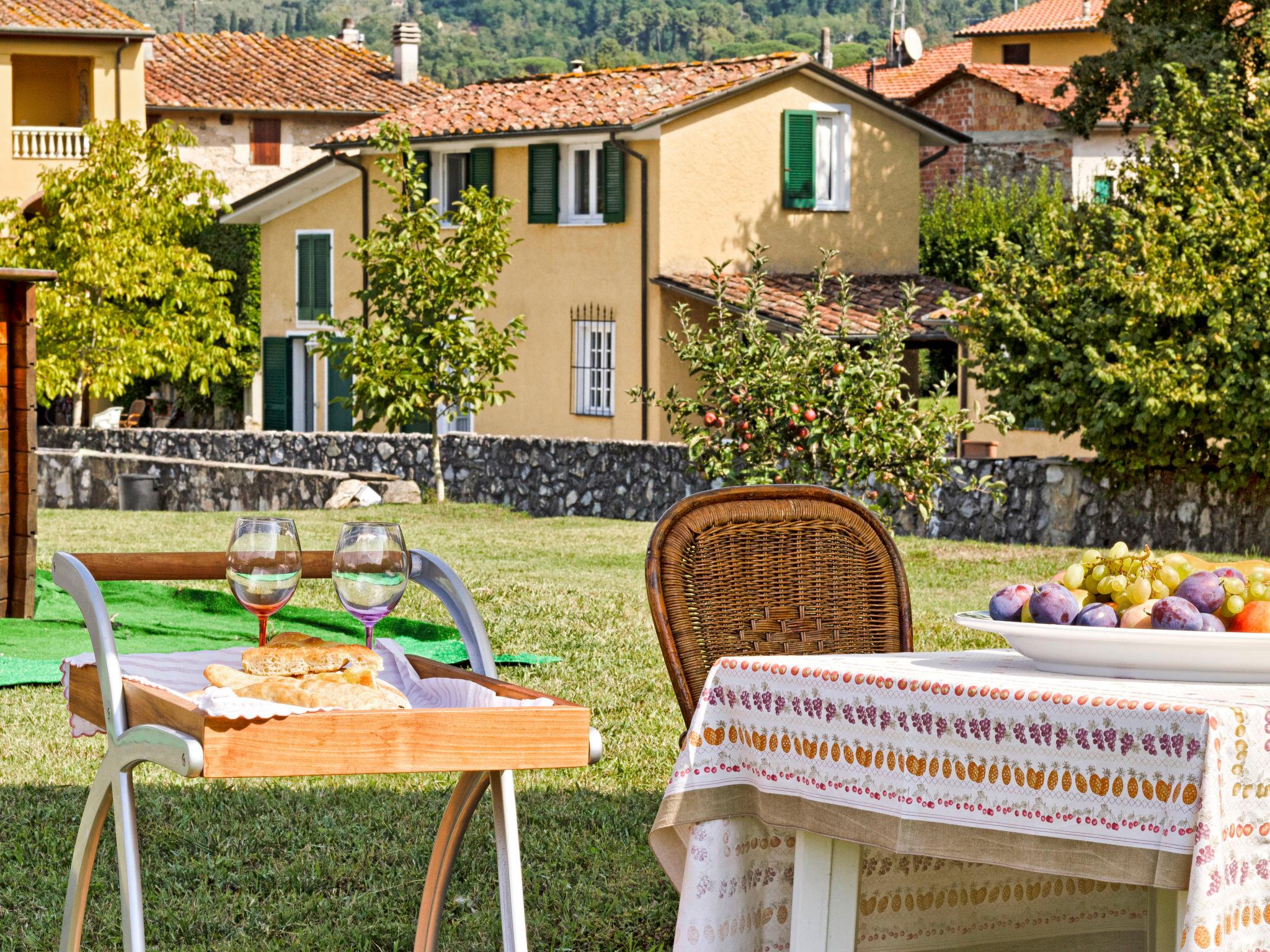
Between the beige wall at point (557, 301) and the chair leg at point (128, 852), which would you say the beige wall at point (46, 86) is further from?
the chair leg at point (128, 852)

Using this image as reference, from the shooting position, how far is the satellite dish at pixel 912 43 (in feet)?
157

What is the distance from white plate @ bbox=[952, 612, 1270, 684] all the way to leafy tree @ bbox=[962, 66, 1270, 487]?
13530 mm

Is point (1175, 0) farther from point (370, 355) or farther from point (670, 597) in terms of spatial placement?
point (670, 597)

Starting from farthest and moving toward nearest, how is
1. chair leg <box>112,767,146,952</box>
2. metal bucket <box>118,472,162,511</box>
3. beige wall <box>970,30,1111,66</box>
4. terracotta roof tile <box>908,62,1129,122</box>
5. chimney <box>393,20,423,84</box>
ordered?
beige wall <box>970,30,1111,66</box> < chimney <box>393,20,423,84</box> < terracotta roof tile <box>908,62,1129,122</box> < metal bucket <box>118,472,162,511</box> < chair leg <box>112,767,146,952</box>

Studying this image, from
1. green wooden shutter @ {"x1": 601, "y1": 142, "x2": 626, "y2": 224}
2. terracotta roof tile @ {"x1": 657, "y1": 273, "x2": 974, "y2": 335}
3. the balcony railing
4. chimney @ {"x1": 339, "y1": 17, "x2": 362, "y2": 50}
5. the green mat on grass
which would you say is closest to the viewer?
the green mat on grass

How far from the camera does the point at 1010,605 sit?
325cm

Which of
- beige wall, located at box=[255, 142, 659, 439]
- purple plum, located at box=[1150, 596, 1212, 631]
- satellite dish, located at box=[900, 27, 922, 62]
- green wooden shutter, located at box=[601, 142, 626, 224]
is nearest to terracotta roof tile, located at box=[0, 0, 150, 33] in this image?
beige wall, located at box=[255, 142, 659, 439]

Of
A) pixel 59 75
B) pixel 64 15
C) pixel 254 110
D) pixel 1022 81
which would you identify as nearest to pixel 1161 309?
pixel 1022 81

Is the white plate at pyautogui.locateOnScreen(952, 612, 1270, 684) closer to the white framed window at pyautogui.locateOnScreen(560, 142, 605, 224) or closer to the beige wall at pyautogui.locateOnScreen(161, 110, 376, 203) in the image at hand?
the white framed window at pyautogui.locateOnScreen(560, 142, 605, 224)

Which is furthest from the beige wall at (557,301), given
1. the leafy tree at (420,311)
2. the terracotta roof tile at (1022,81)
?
the terracotta roof tile at (1022,81)

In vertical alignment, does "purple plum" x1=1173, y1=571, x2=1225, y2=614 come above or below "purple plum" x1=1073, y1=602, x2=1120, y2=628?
Answer: above

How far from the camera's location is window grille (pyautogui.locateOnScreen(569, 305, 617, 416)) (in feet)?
85.4

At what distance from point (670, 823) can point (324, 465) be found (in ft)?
72.9

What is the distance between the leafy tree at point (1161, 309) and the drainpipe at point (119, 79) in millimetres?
23310
